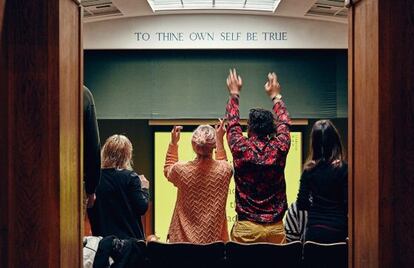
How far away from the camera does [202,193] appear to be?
4535 millimetres

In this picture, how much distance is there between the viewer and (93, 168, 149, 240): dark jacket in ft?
14.6

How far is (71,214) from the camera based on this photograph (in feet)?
10.7

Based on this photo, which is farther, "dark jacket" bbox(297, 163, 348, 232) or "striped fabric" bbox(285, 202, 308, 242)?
"striped fabric" bbox(285, 202, 308, 242)

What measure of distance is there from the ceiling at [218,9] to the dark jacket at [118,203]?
4064 millimetres

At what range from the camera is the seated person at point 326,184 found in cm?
420

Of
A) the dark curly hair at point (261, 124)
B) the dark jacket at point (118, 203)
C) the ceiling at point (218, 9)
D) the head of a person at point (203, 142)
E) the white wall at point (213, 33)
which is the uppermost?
the ceiling at point (218, 9)

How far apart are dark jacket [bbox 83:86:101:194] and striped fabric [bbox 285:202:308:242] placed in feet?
4.39

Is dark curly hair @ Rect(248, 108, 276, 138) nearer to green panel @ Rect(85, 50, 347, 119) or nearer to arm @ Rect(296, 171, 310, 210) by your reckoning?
arm @ Rect(296, 171, 310, 210)

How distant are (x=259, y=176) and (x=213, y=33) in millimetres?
5109
